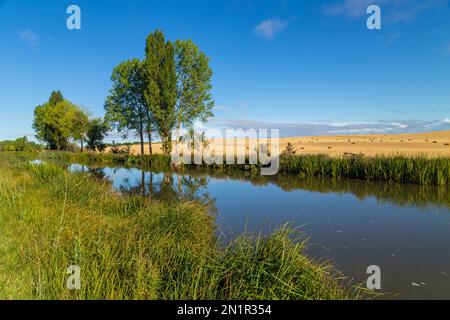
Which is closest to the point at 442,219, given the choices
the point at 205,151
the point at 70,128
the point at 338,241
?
the point at 338,241

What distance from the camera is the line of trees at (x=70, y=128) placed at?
38.0 meters

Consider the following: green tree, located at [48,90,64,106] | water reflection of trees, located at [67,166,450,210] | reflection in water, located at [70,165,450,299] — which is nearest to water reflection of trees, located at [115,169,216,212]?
water reflection of trees, located at [67,166,450,210]

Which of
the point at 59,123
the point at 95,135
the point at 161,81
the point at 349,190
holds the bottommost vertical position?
the point at 349,190

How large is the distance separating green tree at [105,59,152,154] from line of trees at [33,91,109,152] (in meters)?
3.62

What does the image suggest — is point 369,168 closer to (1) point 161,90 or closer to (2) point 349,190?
(2) point 349,190

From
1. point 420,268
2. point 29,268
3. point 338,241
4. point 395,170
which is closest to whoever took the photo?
point 29,268

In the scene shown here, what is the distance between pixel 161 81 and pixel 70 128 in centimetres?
2304

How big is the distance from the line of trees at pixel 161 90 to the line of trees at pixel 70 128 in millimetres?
4706

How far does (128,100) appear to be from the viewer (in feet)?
97.2

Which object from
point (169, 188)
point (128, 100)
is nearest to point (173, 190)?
point (169, 188)

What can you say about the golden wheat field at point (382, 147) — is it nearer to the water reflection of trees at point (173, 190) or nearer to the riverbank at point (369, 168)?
the riverbank at point (369, 168)

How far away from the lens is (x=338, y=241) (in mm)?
5777

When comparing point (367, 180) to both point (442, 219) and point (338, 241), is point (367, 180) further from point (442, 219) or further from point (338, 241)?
point (338, 241)
